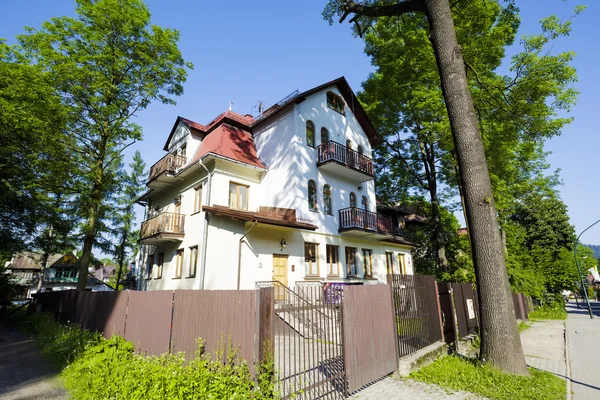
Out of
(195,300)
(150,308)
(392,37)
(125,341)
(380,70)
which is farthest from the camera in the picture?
(380,70)

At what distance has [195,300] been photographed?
596 centimetres

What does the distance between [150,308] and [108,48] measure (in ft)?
46.0

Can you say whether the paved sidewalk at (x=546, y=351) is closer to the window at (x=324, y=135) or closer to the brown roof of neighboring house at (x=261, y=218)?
the brown roof of neighboring house at (x=261, y=218)

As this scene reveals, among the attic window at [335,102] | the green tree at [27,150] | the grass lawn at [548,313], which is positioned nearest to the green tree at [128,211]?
the green tree at [27,150]

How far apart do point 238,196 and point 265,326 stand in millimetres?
10760

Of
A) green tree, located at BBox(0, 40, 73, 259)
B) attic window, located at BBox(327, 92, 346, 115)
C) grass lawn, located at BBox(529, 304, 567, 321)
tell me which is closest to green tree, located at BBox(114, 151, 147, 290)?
green tree, located at BBox(0, 40, 73, 259)

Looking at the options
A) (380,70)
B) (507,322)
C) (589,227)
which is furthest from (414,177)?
(507,322)

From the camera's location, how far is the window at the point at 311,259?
15.1 metres

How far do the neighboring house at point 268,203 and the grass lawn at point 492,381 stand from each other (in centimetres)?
840

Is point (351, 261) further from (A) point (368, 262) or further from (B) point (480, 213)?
(B) point (480, 213)

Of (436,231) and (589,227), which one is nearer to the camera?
(436,231)

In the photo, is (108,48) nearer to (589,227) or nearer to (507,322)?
(507,322)

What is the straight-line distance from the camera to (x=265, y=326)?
4.79 metres

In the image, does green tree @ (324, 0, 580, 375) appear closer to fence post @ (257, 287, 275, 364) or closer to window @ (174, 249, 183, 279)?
fence post @ (257, 287, 275, 364)
